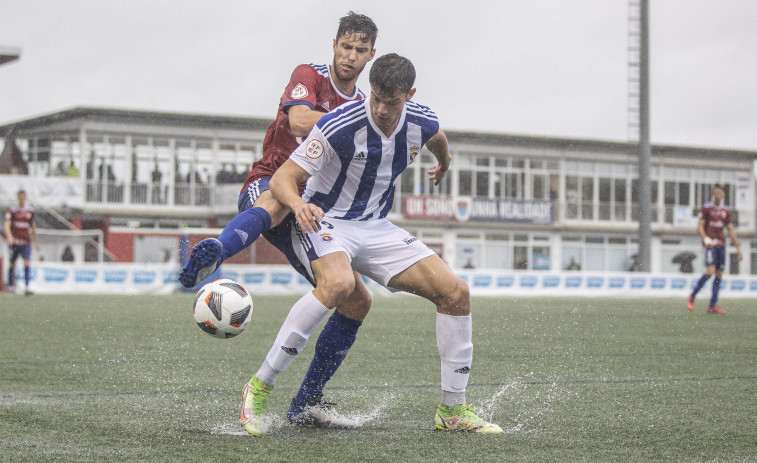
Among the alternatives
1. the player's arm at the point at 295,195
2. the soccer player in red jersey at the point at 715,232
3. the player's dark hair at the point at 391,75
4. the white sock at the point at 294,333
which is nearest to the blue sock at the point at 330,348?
the white sock at the point at 294,333

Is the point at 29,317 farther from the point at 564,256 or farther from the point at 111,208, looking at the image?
the point at 564,256

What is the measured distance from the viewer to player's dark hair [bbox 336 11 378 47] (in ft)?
15.6

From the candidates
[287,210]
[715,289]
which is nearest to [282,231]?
[287,210]

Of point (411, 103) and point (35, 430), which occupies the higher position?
point (411, 103)

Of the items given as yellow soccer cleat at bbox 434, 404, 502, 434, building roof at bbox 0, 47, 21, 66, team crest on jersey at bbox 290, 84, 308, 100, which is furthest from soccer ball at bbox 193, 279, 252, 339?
building roof at bbox 0, 47, 21, 66

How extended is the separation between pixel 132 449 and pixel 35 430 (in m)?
0.70

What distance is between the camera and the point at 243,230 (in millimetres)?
4281

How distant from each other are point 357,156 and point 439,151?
800 millimetres

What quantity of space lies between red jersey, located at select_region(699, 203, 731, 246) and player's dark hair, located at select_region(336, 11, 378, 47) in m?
11.7

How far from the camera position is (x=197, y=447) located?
11.9 ft

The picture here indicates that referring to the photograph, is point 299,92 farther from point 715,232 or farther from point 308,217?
point 715,232

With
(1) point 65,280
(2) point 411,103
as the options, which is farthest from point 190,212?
(2) point 411,103

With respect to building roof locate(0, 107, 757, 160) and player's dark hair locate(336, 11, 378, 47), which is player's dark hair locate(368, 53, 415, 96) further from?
building roof locate(0, 107, 757, 160)

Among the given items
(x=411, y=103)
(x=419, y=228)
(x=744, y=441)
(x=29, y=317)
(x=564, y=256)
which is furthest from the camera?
(x=564, y=256)
